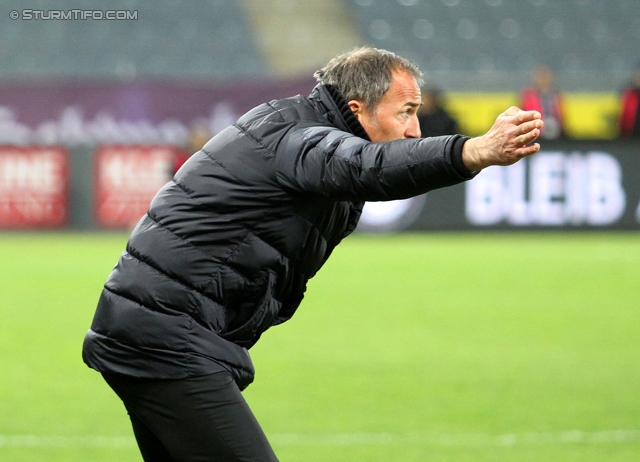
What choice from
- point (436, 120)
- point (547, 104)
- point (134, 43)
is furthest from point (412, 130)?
point (134, 43)

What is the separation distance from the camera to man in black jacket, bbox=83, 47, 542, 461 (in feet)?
10.7

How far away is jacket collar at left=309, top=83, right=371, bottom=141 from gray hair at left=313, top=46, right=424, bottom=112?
31mm

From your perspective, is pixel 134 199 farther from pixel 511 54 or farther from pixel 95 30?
pixel 511 54

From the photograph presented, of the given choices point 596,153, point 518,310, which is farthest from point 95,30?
point 518,310

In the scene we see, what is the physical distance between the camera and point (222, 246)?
3275mm

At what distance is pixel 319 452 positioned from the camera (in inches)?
221

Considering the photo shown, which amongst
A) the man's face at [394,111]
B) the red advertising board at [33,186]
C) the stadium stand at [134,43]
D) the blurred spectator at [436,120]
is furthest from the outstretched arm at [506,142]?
the stadium stand at [134,43]

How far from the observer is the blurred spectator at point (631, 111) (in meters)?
17.6

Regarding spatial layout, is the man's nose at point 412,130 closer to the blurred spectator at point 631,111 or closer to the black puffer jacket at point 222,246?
the black puffer jacket at point 222,246

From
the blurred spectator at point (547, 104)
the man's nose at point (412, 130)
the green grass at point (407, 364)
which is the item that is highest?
the blurred spectator at point (547, 104)

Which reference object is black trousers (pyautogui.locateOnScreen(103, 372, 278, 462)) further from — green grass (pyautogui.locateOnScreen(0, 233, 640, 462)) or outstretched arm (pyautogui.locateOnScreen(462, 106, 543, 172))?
green grass (pyautogui.locateOnScreen(0, 233, 640, 462))

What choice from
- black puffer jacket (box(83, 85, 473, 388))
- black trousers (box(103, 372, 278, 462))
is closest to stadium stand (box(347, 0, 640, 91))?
black puffer jacket (box(83, 85, 473, 388))

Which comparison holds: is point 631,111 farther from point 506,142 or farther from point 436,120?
point 506,142

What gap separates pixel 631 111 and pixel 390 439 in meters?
13.0
